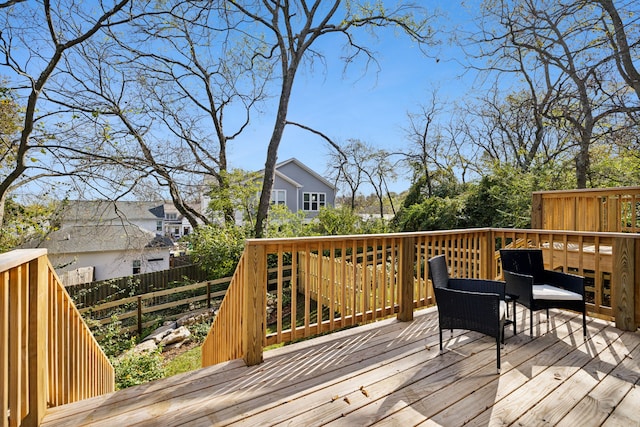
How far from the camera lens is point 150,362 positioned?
452 centimetres

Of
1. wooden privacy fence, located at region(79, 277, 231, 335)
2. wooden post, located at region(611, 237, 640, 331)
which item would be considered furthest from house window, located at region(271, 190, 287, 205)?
wooden post, located at region(611, 237, 640, 331)

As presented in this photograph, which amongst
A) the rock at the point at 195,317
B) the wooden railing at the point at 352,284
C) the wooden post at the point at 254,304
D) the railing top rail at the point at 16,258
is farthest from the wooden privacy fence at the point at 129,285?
the railing top rail at the point at 16,258

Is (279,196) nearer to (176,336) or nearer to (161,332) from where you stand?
(161,332)

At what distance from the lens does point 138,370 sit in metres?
4.37

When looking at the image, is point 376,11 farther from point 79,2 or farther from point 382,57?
point 79,2

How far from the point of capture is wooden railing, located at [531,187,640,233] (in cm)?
504

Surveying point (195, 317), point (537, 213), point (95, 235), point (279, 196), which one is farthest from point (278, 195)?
point (537, 213)

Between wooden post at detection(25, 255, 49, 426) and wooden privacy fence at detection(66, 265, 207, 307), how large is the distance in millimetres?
6766

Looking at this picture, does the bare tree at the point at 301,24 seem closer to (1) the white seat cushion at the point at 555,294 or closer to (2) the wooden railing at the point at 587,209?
(2) the wooden railing at the point at 587,209

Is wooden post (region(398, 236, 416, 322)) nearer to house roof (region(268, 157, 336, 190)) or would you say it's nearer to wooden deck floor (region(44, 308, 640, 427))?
wooden deck floor (region(44, 308, 640, 427))

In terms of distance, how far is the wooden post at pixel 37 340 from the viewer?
160cm

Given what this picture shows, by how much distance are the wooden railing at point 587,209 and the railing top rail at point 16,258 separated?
703 cm

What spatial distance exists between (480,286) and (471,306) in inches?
21.9

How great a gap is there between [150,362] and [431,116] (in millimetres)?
16705
